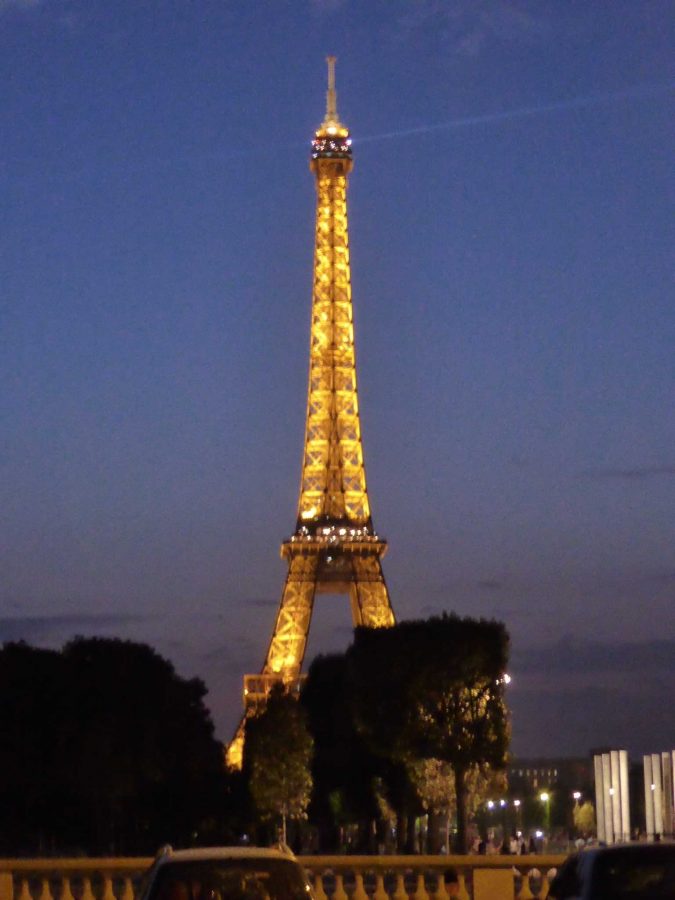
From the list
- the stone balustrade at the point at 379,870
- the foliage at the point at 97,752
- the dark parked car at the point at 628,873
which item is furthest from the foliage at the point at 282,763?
the dark parked car at the point at 628,873

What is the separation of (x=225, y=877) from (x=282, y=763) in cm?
7720

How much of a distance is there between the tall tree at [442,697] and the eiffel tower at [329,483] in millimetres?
29383

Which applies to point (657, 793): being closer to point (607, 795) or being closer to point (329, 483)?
point (607, 795)

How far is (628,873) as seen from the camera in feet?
45.4

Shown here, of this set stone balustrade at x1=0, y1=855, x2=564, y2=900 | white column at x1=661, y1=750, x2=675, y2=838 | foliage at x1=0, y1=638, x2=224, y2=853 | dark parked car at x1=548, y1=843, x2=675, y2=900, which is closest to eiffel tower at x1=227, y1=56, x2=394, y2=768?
white column at x1=661, y1=750, x2=675, y2=838

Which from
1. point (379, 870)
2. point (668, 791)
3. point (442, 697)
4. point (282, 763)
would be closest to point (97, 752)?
point (442, 697)

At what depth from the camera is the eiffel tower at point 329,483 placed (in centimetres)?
10556

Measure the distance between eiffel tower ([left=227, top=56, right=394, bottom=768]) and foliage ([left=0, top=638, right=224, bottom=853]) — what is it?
26984 millimetres

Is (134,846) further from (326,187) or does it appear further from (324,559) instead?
(326,187)

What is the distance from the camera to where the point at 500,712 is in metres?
68.4

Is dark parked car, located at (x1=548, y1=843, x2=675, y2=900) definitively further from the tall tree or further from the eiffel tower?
the eiffel tower

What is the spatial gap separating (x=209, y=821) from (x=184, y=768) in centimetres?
1184

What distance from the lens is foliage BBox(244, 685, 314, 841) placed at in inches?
3533

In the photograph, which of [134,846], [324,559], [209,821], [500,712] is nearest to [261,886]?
[500,712]
